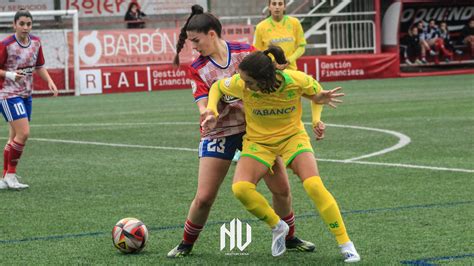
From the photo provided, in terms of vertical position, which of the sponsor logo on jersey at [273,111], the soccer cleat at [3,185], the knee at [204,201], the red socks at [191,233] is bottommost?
the soccer cleat at [3,185]

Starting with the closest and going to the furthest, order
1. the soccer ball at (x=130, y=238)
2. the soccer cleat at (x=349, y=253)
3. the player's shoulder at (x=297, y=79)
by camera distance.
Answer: the soccer cleat at (x=349, y=253) → the player's shoulder at (x=297, y=79) → the soccer ball at (x=130, y=238)

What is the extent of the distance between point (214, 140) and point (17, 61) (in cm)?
514

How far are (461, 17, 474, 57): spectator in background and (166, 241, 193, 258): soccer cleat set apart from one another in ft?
110

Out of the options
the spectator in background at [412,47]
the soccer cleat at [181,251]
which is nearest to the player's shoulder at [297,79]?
the soccer cleat at [181,251]

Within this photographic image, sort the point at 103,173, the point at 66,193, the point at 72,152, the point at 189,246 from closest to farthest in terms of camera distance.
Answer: the point at 189,246 < the point at 66,193 < the point at 103,173 < the point at 72,152

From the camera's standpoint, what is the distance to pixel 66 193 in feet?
36.8

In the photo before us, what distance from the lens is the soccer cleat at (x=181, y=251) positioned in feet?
24.6

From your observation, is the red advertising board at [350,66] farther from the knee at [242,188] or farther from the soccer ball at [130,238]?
the knee at [242,188]

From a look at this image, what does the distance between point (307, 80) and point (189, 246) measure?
1459 millimetres

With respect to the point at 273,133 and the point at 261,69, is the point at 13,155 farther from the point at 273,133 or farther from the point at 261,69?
the point at 261,69

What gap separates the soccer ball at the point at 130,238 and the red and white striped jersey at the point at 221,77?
33.2 inches

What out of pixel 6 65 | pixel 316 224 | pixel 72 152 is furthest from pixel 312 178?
pixel 72 152

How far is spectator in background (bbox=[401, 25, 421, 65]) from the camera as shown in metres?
38.8

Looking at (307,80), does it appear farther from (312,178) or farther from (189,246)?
Answer: (189,246)
